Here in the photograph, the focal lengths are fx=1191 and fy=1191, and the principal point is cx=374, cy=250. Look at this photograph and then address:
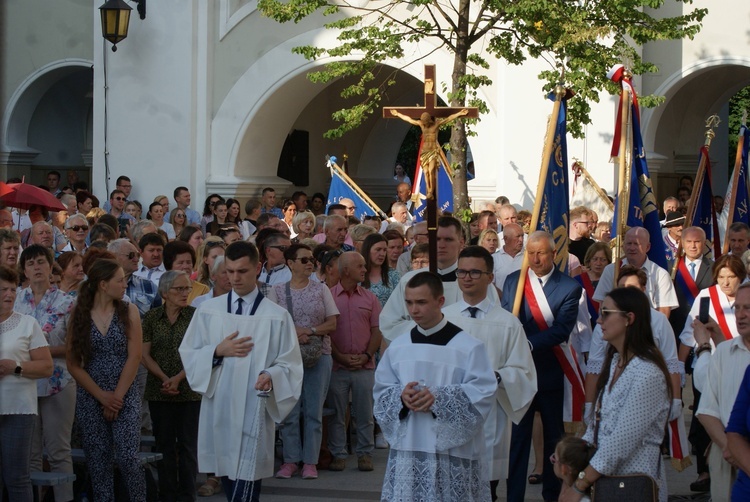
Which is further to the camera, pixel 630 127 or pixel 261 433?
pixel 630 127

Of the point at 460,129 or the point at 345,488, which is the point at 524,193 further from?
the point at 345,488

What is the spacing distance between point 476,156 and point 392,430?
11630 mm

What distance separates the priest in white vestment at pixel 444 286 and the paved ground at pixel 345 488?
1.41 m

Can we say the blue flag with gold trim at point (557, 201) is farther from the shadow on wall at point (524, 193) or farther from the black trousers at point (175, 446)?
the shadow on wall at point (524, 193)

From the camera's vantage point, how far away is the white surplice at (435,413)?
222 inches

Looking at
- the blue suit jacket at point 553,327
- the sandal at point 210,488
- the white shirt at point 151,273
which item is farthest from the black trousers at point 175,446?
the blue suit jacket at point 553,327

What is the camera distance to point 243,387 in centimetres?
693

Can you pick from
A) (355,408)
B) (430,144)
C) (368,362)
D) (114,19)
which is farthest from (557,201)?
(114,19)

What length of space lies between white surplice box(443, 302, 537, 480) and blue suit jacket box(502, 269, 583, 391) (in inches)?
33.4

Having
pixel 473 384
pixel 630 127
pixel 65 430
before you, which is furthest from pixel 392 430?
pixel 630 127

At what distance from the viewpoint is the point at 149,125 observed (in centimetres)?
1875

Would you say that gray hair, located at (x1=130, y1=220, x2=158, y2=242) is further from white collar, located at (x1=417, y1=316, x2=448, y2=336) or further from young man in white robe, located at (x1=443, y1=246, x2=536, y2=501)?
white collar, located at (x1=417, y1=316, x2=448, y2=336)

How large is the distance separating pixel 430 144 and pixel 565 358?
171 cm

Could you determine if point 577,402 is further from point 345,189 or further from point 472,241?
point 345,189
